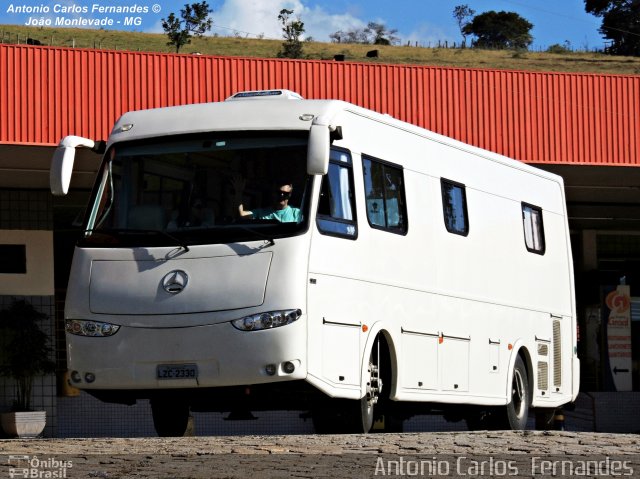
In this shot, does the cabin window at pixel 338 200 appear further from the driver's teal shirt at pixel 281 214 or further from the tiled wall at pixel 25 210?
the tiled wall at pixel 25 210

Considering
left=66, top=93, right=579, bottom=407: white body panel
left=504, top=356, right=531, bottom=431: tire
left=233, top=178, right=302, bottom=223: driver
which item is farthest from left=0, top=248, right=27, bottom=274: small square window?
left=233, top=178, right=302, bottom=223: driver

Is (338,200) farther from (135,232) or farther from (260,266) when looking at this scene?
(135,232)

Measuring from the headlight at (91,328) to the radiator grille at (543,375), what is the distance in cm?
706

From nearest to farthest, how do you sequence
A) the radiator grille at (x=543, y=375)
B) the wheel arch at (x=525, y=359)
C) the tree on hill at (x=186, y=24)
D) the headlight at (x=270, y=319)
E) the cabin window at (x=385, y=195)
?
the headlight at (x=270, y=319) < the cabin window at (x=385, y=195) < the wheel arch at (x=525, y=359) < the radiator grille at (x=543, y=375) < the tree on hill at (x=186, y=24)

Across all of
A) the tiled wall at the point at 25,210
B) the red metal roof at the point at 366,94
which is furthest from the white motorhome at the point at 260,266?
the tiled wall at the point at 25,210

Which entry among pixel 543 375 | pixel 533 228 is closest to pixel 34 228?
pixel 533 228

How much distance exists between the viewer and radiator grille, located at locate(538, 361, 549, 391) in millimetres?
18062

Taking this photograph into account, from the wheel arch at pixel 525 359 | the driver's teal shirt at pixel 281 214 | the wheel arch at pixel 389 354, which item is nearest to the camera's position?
the driver's teal shirt at pixel 281 214

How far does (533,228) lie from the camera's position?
1820cm

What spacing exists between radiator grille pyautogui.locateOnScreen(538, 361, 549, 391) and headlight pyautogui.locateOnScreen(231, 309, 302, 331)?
661cm

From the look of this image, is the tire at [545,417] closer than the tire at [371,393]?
No

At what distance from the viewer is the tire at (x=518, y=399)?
17234 millimetres

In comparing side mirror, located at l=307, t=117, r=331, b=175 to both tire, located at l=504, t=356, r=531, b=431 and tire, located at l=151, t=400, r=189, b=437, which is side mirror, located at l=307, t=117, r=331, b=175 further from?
tire, located at l=504, t=356, r=531, b=431

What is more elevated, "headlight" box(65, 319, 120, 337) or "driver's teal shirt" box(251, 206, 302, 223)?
"driver's teal shirt" box(251, 206, 302, 223)
